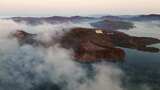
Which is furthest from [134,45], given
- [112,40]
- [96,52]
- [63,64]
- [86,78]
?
→ [86,78]

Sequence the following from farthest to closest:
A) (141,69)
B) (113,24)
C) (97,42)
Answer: (113,24) → (97,42) → (141,69)

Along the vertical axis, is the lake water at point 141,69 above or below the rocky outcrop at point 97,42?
below

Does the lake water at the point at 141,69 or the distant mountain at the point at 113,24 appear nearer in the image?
the lake water at the point at 141,69

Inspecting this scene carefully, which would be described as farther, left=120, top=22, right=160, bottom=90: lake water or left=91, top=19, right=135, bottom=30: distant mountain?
left=91, top=19, right=135, bottom=30: distant mountain

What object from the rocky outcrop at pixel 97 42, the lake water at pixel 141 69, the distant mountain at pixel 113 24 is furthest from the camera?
the distant mountain at pixel 113 24

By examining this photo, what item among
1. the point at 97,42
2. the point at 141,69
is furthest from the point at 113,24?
the point at 141,69

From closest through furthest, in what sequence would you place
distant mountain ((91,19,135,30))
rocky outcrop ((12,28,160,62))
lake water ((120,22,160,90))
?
lake water ((120,22,160,90))
rocky outcrop ((12,28,160,62))
distant mountain ((91,19,135,30))

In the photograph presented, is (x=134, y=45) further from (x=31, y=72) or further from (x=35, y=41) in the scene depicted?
(x=31, y=72)

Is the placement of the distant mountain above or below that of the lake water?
above

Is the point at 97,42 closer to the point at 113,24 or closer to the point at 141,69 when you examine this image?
the point at 141,69
